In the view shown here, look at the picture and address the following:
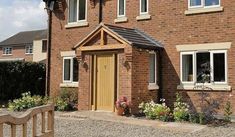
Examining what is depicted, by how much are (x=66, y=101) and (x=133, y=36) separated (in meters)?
4.62

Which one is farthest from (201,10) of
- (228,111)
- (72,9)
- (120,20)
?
(72,9)

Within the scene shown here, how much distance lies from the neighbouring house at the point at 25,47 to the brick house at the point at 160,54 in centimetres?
4024

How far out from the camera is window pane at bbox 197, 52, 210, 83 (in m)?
14.7

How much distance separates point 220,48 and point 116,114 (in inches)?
193

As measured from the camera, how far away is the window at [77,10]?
19094 millimetres

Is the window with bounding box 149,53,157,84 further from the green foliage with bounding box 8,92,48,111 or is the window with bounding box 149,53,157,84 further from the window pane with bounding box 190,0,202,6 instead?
the green foliage with bounding box 8,92,48,111

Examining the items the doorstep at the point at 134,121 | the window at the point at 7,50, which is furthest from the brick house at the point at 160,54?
the window at the point at 7,50

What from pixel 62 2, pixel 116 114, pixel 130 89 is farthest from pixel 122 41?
pixel 62 2

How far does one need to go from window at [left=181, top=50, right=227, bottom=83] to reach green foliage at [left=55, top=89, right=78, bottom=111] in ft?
17.7

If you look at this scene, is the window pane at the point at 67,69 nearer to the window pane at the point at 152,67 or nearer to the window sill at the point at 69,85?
the window sill at the point at 69,85

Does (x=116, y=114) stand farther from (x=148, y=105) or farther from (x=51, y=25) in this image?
(x=51, y=25)

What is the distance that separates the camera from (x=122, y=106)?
14172 millimetres

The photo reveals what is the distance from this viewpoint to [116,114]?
14.6 meters

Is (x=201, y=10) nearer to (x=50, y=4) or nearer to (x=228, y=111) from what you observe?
(x=228, y=111)
